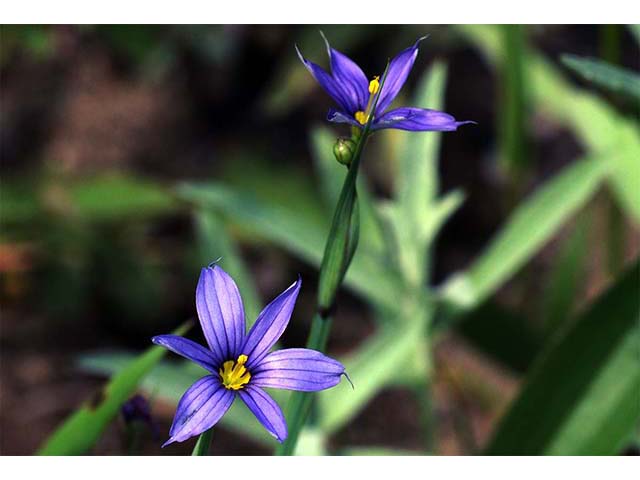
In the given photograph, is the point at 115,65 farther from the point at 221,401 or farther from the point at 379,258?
the point at 221,401

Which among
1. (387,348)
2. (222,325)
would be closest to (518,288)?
(387,348)

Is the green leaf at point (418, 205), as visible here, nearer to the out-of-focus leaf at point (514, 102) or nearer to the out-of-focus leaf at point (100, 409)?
the out-of-focus leaf at point (514, 102)

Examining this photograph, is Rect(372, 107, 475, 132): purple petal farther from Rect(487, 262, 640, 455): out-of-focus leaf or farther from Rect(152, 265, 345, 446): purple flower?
Rect(487, 262, 640, 455): out-of-focus leaf

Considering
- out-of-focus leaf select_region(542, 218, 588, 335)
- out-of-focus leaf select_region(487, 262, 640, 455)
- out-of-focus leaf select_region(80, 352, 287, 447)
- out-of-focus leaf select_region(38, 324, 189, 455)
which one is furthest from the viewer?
out-of-focus leaf select_region(542, 218, 588, 335)

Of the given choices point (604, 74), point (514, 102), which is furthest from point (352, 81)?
point (514, 102)

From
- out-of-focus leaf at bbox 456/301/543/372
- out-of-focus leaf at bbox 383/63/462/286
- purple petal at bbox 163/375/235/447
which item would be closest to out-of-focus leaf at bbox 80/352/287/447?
out-of-focus leaf at bbox 383/63/462/286

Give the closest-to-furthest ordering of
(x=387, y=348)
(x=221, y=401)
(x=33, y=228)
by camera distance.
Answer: (x=221, y=401) < (x=387, y=348) < (x=33, y=228)

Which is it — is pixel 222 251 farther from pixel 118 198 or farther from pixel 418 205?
pixel 118 198
